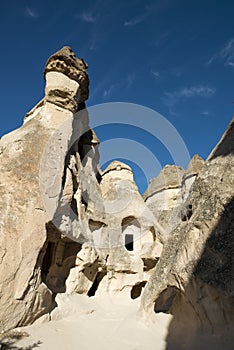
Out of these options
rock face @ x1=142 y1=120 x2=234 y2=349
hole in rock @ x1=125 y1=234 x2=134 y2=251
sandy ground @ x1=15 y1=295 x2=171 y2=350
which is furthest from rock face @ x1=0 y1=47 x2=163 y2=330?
rock face @ x1=142 y1=120 x2=234 y2=349

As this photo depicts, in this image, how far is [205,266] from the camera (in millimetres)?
4129

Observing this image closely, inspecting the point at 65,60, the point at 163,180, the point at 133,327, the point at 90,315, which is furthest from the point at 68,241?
the point at 163,180

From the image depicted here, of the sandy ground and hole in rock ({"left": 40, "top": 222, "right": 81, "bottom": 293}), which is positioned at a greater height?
hole in rock ({"left": 40, "top": 222, "right": 81, "bottom": 293})

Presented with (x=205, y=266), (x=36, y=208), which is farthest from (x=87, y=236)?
(x=205, y=266)

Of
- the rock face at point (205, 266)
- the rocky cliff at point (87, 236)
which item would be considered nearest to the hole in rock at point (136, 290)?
the rocky cliff at point (87, 236)

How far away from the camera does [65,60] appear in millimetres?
8211

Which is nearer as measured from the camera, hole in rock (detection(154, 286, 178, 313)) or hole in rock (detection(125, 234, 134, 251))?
hole in rock (detection(154, 286, 178, 313))

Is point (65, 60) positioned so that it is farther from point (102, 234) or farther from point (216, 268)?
point (216, 268)

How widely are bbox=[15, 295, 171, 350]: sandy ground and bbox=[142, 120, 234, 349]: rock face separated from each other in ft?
1.05

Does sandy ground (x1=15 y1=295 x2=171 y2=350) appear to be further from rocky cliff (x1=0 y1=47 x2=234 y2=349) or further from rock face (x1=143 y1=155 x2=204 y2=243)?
rock face (x1=143 y1=155 x2=204 y2=243)

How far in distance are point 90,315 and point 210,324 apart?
384 centimetres

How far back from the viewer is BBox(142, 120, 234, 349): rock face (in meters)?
3.89

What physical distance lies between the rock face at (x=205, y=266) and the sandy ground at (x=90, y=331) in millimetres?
320

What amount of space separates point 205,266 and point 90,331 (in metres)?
2.98
